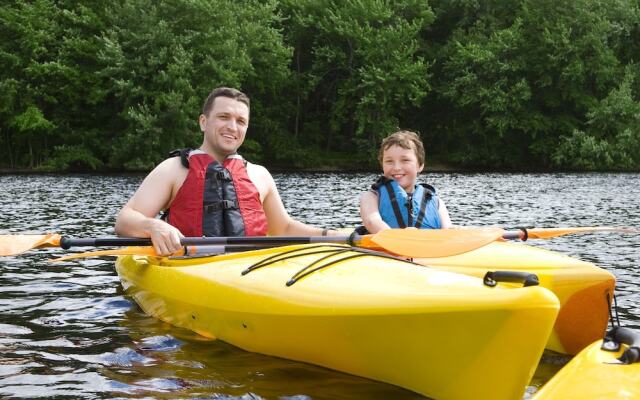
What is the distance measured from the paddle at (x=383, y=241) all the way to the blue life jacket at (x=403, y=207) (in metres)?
0.57

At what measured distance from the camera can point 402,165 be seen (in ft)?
16.4

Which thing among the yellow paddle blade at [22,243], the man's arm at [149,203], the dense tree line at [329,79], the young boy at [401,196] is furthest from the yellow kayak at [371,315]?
the dense tree line at [329,79]

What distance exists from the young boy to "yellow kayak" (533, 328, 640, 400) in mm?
2340

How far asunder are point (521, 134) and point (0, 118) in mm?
21282

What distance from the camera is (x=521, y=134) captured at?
1294 inches

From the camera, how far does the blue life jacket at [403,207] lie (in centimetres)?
489

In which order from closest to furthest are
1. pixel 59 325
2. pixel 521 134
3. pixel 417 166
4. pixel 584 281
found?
pixel 584 281 < pixel 59 325 < pixel 417 166 < pixel 521 134

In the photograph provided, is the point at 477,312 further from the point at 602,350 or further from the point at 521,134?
the point at 521,134

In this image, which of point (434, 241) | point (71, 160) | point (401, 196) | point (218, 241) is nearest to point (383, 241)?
point (434, 241)

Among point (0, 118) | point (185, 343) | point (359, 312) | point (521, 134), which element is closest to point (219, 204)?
point (185, 343)

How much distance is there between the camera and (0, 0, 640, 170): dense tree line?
27438 mm

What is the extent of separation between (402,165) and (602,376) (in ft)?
8.97

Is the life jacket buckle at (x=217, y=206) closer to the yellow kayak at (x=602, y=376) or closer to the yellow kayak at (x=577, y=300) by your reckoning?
the yellow kayak at (x=577, y=300)

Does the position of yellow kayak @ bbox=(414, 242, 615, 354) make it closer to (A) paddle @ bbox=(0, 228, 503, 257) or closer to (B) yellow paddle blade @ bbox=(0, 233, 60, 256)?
(A) paddle @ bbox=(0, 228, 503, 257)
